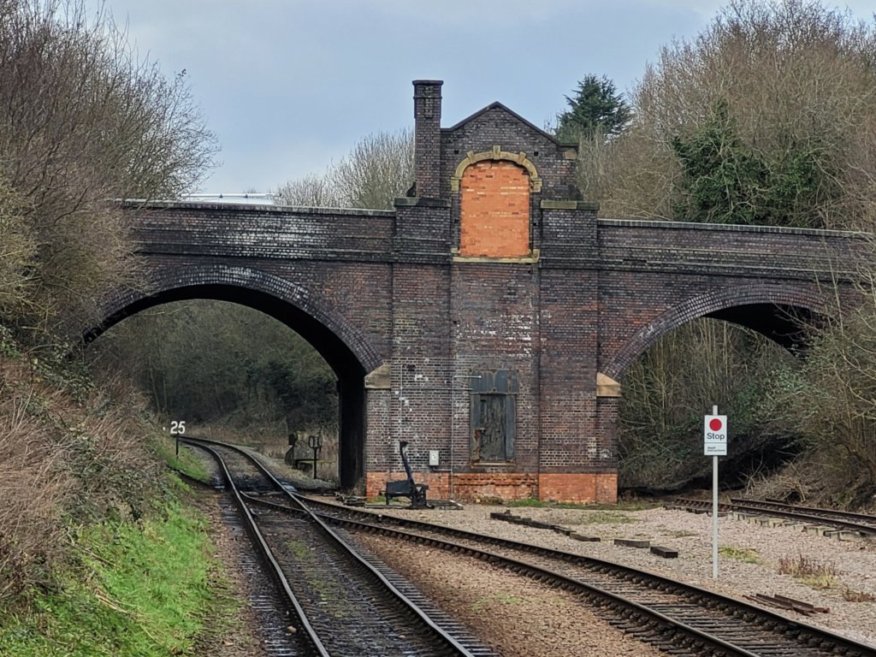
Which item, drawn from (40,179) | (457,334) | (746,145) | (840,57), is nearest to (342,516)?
(457,334)

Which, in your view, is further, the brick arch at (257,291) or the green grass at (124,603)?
the brick arch at (257,291)

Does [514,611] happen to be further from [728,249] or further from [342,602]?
[728,249]

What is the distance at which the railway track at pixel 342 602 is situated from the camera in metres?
10.0

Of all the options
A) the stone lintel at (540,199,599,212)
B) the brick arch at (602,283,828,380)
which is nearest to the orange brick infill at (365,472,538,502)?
the brick arch at (602,283,828,380)

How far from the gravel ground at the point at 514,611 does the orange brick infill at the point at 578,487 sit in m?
10.8

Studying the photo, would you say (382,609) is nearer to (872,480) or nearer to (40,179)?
(40,179)

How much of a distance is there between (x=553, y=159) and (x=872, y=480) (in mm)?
9380

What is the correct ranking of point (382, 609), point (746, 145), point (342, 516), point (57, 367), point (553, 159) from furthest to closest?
point (746, 145)
point (553, 159)
point (342, 516)
point (57, 367)
point (382, 609)

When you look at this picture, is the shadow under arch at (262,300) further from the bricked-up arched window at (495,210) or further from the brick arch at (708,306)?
the brick arch at (708,306)

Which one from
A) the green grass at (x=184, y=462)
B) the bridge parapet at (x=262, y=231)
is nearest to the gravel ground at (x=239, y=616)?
the bridge parapet at (x=262, y=231)

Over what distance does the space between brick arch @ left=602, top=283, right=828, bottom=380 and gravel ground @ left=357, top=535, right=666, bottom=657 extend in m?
11.9

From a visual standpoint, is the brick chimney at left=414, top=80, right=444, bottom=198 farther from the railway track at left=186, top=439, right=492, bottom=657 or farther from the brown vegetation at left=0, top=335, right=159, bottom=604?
the railway track at left=186, top=439, right=492, bottom=657

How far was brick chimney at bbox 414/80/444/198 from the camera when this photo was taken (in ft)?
87.4

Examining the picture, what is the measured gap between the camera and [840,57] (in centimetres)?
3919
